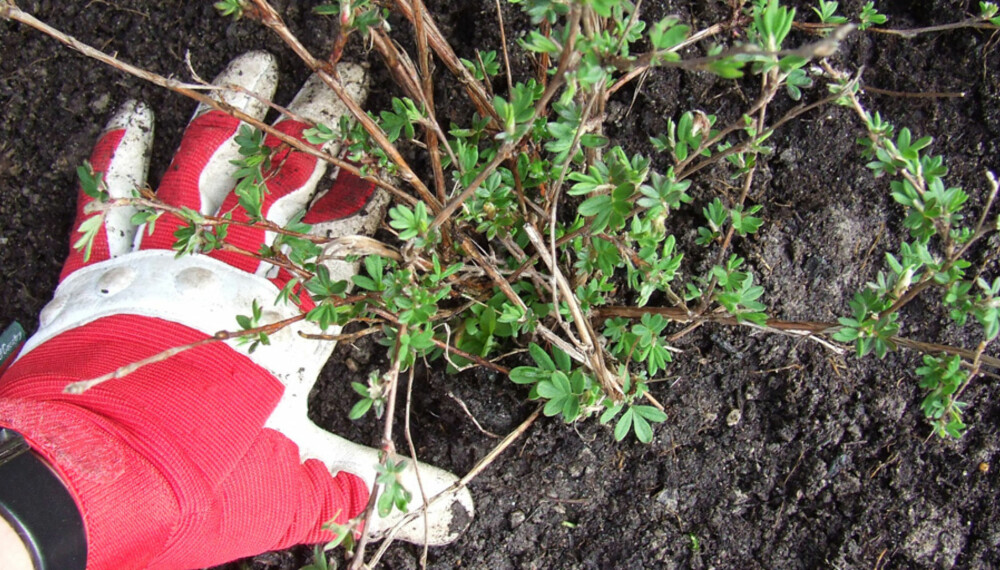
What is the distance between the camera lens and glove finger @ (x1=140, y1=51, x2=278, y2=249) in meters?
1.98

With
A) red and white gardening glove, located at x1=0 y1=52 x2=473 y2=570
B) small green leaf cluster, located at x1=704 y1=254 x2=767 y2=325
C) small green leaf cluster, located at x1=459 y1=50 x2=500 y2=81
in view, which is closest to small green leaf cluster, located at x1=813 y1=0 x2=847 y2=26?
small green leaf cluster, located at x1=704 y1=254 x2=767 y2=325

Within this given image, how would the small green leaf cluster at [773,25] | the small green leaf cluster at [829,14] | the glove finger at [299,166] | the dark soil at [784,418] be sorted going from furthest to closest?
1. the glove finger at [299,166]
2. the dark soil at [784,418]
3. the small green leaf cluster at [829,14]
4. the small green leaf cluster at [773,25]

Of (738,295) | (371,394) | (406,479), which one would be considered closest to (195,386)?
(406,479)

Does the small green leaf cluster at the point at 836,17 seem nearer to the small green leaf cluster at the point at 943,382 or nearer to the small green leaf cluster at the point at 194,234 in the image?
the small green leaf cluster at the point at 943,382

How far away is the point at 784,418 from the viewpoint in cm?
180

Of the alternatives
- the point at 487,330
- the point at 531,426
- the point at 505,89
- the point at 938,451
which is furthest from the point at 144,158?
the point at 938,451

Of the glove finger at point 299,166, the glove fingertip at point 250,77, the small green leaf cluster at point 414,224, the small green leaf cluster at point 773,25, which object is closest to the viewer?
the small green leaf cluster at point 773,25

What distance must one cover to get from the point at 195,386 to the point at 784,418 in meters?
1.45

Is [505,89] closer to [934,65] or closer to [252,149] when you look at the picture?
[252,149]

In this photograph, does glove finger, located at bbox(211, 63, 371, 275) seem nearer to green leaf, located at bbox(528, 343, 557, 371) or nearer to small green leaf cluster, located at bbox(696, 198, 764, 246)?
green leaf, located at bbox(528, 343, 557, 371)

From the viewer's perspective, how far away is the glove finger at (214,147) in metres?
1.98

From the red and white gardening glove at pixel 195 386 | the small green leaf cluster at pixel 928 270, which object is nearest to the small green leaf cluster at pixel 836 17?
the small green leaf cluster at pixel 928 270

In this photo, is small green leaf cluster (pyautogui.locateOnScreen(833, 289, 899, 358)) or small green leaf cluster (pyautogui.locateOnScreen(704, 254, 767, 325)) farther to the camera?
small green leaf cluster (pyautogui.locateOnScreen(704, 254, 767, 325))

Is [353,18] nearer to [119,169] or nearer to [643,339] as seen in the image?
[643,339]
